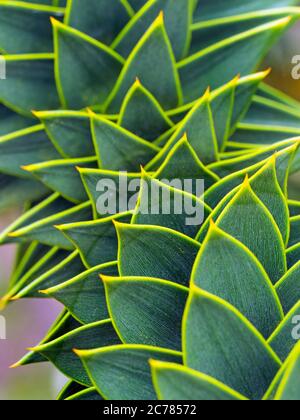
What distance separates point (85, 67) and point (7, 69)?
78 mm

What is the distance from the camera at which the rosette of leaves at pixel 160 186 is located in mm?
353

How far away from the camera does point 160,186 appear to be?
41cm

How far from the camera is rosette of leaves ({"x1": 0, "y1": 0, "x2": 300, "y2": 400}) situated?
1.16 feet

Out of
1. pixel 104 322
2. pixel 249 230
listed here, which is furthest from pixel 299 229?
pixel 104 322

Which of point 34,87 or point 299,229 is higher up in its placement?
point 34,87

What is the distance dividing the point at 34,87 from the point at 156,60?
0.42ft

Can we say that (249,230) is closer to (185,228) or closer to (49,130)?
(185,228)

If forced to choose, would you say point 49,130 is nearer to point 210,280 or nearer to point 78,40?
point 78,40

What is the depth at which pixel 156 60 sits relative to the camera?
515 mm
